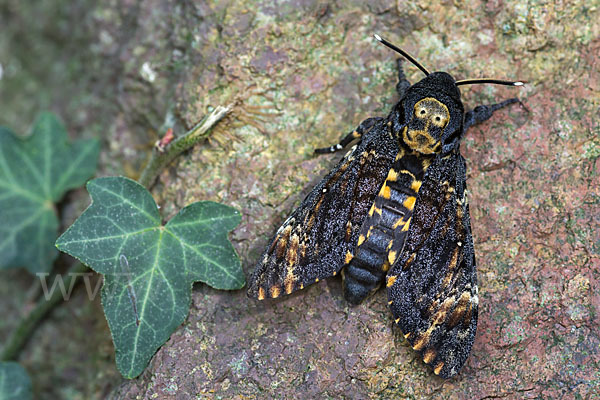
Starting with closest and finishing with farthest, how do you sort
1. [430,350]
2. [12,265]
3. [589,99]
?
[430,350], [589,99], [12,265]

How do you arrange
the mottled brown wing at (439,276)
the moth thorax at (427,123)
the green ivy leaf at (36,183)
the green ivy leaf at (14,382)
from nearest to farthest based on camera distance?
the mottled brown wing at (439,276), the moth thorax at (427,123), the green ivy leaf at (14,382), the green ivy leaf at (36,183)

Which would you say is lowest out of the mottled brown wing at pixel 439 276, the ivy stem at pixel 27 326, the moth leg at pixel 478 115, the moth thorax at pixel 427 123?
the ivy stem at pixel 27 326

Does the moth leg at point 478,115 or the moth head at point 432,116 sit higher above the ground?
the moth head at point 432,116

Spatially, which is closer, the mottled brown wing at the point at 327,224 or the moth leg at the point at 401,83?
the mottled brown wing at the point at 327,224

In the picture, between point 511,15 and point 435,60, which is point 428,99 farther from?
point 511,15

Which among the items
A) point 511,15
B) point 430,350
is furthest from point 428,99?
point 430,350

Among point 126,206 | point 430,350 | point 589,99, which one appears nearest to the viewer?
point 430,350

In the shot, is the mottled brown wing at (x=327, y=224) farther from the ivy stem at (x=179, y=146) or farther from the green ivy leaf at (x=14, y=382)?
the green ivy leaf at (x=14, y=382)

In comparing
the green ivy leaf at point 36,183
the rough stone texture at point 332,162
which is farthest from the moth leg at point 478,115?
the green ivy leaf at point 36,183

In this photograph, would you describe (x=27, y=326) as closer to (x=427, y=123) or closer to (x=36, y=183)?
(x=36, y=183)
